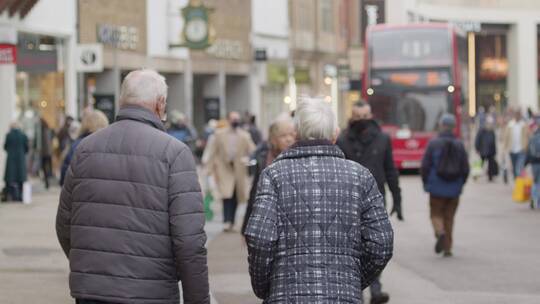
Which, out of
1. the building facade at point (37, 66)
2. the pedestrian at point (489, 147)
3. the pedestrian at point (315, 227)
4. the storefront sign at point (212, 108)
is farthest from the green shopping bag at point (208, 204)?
the storefront sign at point (212, 108)

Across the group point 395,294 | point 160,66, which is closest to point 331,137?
point 395,294

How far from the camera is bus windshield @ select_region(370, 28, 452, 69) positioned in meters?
35.1

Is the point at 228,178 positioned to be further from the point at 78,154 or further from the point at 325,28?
the point at 325,28

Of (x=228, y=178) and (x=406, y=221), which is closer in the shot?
(x=228, y=178)

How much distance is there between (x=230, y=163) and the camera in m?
19.4

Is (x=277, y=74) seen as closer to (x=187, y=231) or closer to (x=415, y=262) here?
(x=415, y=262)

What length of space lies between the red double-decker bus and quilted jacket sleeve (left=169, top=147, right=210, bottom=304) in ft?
97.3

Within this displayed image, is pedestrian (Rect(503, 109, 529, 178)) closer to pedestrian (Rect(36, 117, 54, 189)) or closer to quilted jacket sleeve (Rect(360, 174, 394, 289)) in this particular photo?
pedestrian (Rect(36, 117, 54, 189))

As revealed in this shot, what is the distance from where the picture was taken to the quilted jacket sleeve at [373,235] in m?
5.64

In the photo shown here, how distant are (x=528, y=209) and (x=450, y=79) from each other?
486 inches

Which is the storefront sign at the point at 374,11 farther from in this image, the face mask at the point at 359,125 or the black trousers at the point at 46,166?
the face mask at the point at 359,125

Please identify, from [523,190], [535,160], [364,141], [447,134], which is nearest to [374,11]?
[523,190]

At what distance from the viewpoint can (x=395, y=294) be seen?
12414 mm

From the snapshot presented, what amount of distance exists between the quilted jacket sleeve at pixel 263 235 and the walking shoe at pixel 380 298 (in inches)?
236
